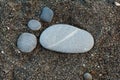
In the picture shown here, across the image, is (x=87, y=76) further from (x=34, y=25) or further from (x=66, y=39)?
(x=34, y=25)

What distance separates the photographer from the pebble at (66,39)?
6.91 feet

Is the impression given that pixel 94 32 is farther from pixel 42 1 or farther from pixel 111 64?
pixel 42 1

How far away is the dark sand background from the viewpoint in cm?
202

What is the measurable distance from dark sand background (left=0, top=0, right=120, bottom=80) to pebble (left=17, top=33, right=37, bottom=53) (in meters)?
0.03

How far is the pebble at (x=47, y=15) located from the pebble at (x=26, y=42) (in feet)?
0.52

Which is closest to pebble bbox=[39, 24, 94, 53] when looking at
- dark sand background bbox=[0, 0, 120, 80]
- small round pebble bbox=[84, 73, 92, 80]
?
dark sand background bbox=[0, 0, 120, 80]

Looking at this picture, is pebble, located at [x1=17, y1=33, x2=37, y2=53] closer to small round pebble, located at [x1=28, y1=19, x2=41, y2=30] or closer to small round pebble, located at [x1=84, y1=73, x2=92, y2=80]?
small round pebble, located at [x1=28, y1=19, x2=41, y2=30]

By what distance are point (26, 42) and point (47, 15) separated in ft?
0.84

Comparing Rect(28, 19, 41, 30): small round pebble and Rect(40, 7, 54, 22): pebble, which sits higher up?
Rect(40, 7, 54, 22): pebble

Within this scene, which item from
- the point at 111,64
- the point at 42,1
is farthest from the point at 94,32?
the point at 42,1

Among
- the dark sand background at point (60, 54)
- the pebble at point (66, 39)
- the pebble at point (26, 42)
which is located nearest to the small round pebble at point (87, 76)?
the dark sand background at point (60, 54)

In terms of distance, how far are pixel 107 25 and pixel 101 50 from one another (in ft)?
0.65

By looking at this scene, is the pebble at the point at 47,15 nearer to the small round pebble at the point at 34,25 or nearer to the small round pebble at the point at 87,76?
the small round pebble at the point at 34,25

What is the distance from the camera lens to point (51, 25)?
219cm
